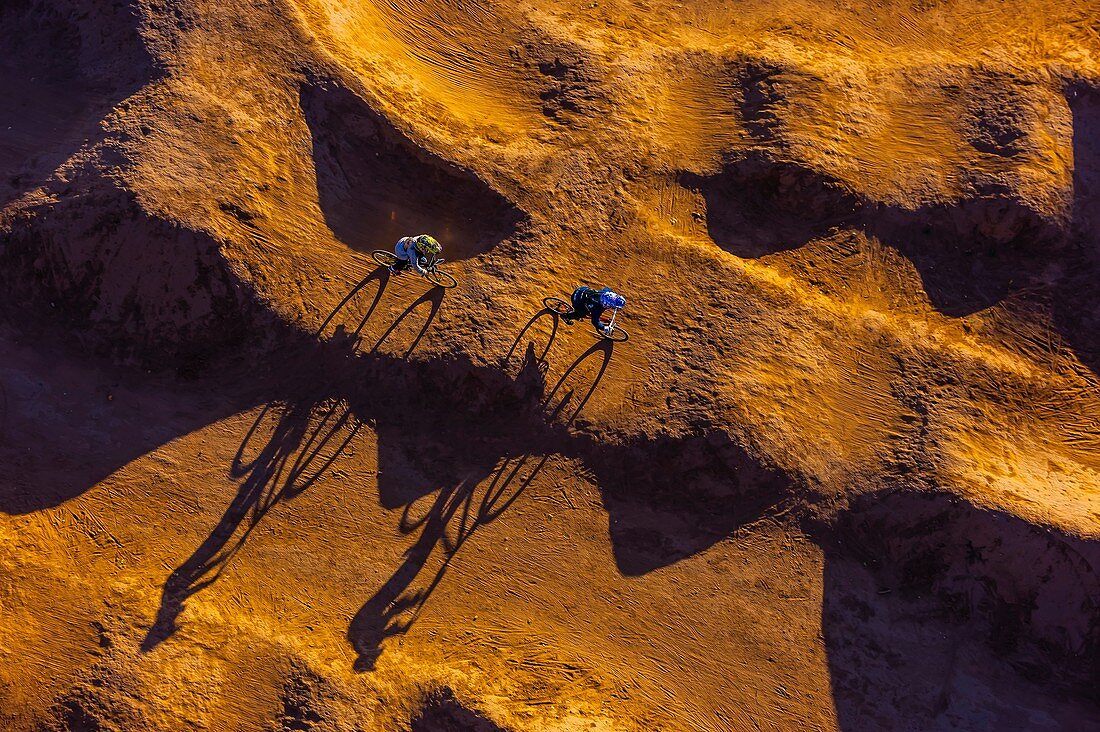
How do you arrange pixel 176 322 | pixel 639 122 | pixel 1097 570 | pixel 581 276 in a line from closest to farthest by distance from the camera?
1. pixel 1097 570
2. pixel 176 322
3. pixel 581 276
4. pixel 639 122

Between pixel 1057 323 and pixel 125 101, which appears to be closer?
pixel 125 101

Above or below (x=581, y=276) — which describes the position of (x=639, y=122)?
above

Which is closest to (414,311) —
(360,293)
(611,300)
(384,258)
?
(360,293)

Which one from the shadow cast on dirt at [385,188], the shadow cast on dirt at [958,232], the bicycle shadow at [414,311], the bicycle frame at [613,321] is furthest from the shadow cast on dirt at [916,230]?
the bicycle shadow at [414,311]

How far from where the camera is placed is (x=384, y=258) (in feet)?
46.2

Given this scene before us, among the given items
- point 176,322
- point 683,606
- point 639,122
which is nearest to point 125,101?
point 176,322

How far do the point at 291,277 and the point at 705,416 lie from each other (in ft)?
34.3

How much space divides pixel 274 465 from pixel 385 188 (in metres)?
7.43

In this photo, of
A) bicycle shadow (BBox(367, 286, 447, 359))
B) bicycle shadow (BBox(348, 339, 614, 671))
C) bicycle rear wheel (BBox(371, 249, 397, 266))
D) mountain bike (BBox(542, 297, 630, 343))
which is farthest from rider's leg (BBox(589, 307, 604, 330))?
bicycle rear wheel (BBox(371, 249, 397, 266))

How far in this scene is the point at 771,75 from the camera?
51.5ft

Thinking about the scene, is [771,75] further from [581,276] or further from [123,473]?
[123,473]

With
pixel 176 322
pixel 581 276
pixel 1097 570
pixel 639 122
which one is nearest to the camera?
pixel 1097 570

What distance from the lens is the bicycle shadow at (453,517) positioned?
12.7 metres

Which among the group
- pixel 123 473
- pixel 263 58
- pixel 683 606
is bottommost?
pixel 123 473
